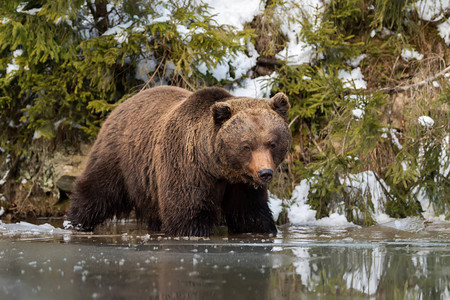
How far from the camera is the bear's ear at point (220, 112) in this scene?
19.5 ft

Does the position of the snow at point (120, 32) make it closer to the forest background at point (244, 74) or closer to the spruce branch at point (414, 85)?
the forest background at point (244, 74)

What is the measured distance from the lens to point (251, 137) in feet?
18.7

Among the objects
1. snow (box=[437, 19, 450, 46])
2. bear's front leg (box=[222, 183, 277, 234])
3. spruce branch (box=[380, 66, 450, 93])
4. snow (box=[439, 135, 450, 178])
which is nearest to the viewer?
bear's front leg (box=[222, 183, 277, 234])

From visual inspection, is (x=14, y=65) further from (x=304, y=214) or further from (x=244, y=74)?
(x=304, y=214)

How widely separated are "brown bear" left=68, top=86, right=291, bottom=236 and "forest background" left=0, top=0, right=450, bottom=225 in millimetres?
1643

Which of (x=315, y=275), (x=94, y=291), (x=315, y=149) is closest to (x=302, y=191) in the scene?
(x=315, y=149)

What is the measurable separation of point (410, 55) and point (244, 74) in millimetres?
2544

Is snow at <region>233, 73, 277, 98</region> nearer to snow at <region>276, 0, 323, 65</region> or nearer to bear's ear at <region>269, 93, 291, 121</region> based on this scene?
snow at <region>276, 0, 323, 65</region>

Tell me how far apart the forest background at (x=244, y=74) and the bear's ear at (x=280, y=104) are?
5.74 ft

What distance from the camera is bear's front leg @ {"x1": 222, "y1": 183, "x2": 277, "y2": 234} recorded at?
21.4ft

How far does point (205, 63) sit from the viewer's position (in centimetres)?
952

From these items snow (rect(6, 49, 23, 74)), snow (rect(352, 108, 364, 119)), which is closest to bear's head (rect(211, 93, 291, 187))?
snow (rect(352, 108, 364, 119))

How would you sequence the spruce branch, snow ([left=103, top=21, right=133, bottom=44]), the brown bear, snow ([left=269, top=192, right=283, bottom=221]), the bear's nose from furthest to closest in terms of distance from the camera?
snow ([left=103, top=21, right=133, bottom=44])
snow ([left=269, top=192, right=283, bottom=221])
the spruce branch
the brown bear
the bear's nose

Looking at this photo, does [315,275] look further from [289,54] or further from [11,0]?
[11,0]
